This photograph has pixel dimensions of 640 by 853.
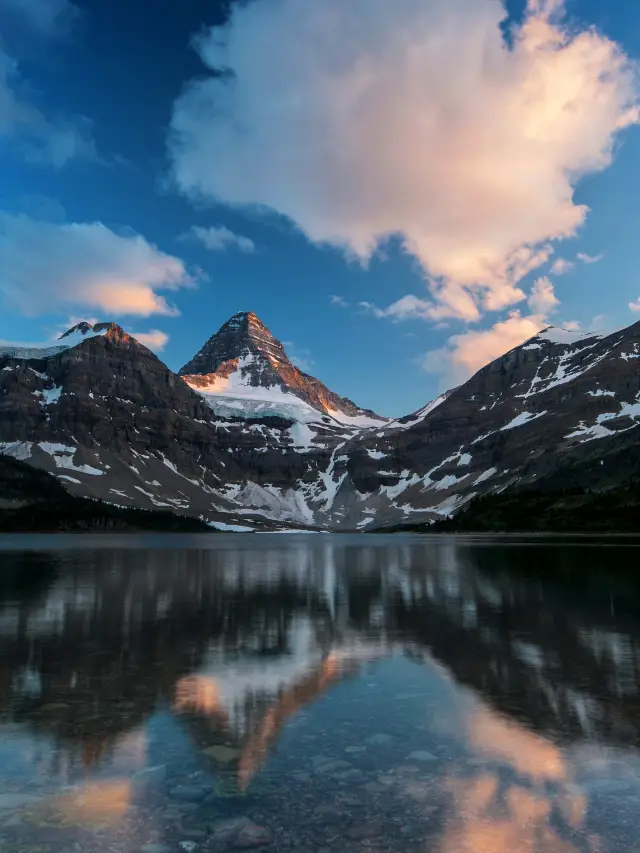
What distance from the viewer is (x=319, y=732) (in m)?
16.0

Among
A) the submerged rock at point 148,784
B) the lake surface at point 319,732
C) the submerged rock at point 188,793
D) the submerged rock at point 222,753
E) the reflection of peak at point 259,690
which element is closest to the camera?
the lake surface at point 319,732

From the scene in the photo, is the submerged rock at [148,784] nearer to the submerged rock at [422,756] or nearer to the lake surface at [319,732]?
the lake surface at [319,732]

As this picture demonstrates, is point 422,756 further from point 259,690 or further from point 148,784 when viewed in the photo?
point 259,690

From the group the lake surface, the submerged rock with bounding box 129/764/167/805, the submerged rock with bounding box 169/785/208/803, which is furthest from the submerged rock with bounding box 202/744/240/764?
the submerged rock with bounding box 169/785/208/803

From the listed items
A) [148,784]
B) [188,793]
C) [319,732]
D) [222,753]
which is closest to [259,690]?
[319,732]

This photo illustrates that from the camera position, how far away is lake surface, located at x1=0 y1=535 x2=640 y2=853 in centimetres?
1105

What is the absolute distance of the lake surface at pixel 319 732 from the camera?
11.0 meters

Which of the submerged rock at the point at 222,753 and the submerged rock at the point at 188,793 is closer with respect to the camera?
the submerged rock at the point at 188,793

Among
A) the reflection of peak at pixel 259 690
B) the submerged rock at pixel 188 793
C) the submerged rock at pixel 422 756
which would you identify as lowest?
the submerged rock at pixel 422 756

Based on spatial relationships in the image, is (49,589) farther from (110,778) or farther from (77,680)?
(110,778)

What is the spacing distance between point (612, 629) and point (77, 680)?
78.3 feet

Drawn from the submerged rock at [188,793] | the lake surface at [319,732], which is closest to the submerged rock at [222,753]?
the lake surface at [319,732]

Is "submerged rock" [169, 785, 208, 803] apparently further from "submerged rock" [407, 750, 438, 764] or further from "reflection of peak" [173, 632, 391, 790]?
"submerged rock" [407, 750, 438, 764]

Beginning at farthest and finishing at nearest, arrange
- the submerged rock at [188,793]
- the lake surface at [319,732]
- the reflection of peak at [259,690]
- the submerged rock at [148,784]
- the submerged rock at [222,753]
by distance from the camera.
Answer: the reflection of peak at [259,690]
the submerged rock at [222,753]
the submerged rock at [148,784]
the submerged rock at [188,793]
the lake surface at [319,732]
